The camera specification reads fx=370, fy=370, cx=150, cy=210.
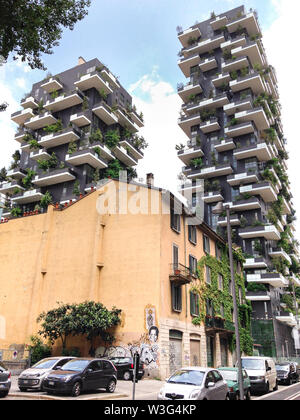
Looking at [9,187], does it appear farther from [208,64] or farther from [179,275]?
[208,64]

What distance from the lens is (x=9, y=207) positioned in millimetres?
55000

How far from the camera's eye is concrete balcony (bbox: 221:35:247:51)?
62.3m

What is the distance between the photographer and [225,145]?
59.8 meters

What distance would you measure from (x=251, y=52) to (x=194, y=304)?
48.6 m

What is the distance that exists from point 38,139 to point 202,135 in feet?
91.2

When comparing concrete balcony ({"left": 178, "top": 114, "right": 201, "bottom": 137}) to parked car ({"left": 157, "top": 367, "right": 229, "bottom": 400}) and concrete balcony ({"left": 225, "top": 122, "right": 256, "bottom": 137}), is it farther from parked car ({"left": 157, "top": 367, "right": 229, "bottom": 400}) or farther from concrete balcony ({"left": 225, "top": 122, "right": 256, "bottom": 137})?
parked car ({"left": 157, "top": 367, "right": 229, "bottom": 400})

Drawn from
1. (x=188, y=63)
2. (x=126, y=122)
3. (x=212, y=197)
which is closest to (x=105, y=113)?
(x=126, y=122)

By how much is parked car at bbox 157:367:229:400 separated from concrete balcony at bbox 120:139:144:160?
46.8 metres

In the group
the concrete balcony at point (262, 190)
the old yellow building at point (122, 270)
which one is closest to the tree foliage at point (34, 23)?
the old yellow building at point (122, 270)

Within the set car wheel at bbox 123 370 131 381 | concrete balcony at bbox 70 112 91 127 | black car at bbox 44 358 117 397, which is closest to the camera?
black car at bbox 44 358 117 397

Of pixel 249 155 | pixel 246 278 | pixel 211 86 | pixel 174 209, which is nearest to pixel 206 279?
pixel 174 209

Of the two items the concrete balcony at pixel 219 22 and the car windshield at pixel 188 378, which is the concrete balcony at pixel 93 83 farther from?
the car windshield at pixel 188 378

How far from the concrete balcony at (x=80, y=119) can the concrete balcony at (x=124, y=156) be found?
5.57 meters

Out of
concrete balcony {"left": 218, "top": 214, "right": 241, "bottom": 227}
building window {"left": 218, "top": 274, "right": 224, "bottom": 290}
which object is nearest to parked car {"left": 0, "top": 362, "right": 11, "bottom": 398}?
building window {"left": 218, "top": 274, "right": 224, "bottom": 290}
